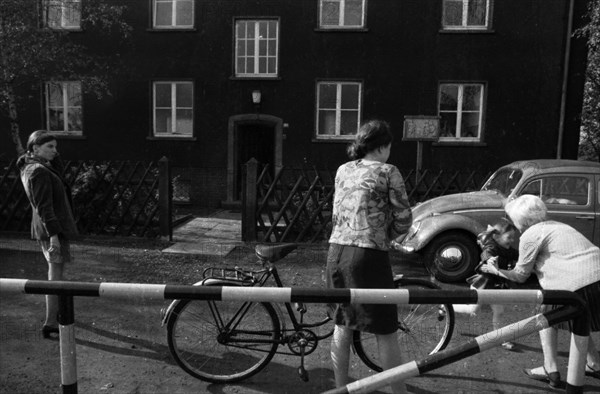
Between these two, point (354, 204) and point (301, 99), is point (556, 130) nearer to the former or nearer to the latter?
point (301, 99)

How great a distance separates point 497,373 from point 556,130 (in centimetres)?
1340

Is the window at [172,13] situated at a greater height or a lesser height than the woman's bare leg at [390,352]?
greater

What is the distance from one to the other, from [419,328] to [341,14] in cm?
1338

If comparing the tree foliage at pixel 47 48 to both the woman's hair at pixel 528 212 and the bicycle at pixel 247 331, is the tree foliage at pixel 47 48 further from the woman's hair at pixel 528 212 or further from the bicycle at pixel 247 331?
the woman's hair at pixel 528 212

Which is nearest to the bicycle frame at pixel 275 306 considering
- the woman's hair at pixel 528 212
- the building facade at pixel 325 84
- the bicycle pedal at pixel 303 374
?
the bicycle pedal at pixel 303 374

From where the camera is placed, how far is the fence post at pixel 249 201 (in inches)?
358

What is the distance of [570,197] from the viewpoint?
6.89m

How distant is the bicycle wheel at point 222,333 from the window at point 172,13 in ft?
46.1

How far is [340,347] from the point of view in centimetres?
324

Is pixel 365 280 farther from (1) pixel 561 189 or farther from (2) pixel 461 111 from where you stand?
(2) pixel 461 111

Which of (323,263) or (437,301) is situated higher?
(437,301)

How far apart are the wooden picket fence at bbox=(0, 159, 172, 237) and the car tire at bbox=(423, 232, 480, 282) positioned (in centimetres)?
514

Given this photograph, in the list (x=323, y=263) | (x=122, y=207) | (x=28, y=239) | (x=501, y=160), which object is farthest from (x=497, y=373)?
(x=501, y=160)

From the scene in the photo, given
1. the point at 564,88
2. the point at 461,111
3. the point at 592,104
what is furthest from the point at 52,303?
the point at 592,104
